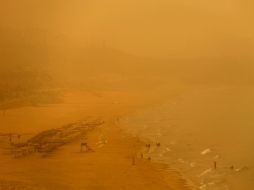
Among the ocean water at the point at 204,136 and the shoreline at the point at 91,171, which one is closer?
the shoreline at the point at 91,171

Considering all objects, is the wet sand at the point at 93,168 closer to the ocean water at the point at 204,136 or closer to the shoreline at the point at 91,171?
the shoreline at the point at 91,171

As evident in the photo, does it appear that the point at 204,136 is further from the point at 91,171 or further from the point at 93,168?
the point at 91,171

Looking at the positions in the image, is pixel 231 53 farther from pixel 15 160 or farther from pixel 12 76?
pixel 15 160

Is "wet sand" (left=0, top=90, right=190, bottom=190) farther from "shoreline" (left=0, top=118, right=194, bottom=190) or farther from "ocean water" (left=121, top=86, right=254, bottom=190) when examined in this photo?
"ocean water" (left=121, top=86, right=254, bottom=190)

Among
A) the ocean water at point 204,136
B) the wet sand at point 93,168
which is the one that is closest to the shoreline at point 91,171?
the wet sand at point 93,168

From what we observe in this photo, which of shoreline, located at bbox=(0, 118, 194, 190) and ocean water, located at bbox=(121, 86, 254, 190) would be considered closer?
shoreline, located at bbox=(0, 118, 194, 190)

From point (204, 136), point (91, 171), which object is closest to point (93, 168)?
point (91, 171)

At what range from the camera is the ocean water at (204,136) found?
21109 mm

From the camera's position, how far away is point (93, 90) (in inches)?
2072

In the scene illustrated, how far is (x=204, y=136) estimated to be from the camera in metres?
29.5

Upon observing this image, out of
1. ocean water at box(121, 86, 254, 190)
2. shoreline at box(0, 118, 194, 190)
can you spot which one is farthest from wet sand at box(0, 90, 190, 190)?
ocean water at box(121, 86, 254, 190)

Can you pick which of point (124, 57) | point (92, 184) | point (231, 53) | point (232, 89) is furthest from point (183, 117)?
point (231, 53)

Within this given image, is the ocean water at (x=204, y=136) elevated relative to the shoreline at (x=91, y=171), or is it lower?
lower

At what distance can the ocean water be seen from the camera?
69.3 feet
